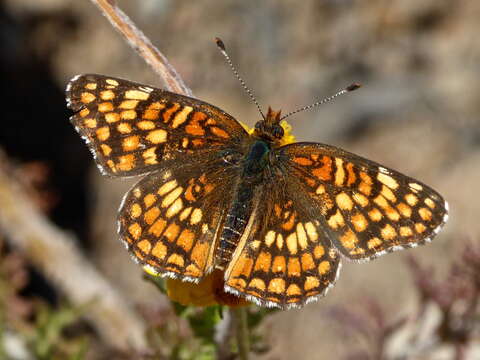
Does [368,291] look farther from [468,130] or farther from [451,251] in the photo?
[468,130]

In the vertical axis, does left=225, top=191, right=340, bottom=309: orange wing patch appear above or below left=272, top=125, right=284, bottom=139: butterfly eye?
below

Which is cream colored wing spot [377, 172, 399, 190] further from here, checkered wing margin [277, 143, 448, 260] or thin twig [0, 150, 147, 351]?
thin twig [0, 150, 147, 351]

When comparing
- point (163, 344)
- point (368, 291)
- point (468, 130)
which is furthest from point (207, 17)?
point (163, 344)

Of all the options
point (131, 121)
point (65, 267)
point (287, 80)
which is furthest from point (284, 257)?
point (287, 80)

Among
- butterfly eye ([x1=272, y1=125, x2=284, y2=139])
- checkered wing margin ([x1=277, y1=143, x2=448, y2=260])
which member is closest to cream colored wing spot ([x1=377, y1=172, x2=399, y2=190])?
checkered wing margin ([x1=277, y1=143, x2=448, y2=260])

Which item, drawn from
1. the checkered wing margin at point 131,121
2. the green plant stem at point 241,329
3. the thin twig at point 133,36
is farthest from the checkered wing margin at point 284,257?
the thin twig at point 133,36

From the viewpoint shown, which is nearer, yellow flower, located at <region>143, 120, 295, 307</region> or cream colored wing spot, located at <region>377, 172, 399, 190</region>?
yellow flower, located at <region>143, 120, 295, 307</region>
